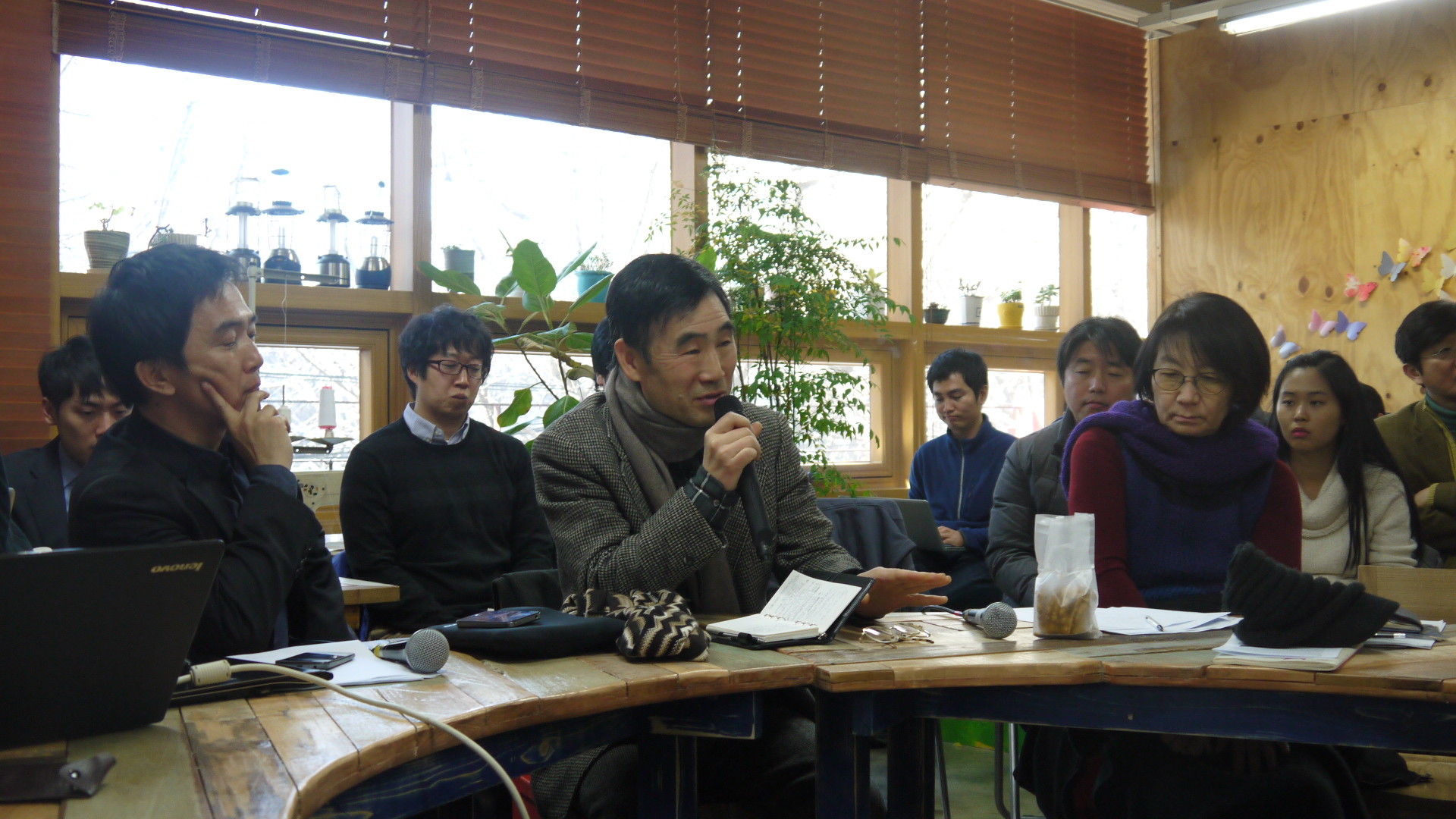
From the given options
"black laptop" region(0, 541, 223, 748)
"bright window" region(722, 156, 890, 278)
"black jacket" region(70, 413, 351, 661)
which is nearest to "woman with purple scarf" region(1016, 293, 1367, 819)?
"black jacket" region(70, 413, 351, 661)

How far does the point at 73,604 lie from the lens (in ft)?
3.05

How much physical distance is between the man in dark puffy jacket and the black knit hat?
1345mm

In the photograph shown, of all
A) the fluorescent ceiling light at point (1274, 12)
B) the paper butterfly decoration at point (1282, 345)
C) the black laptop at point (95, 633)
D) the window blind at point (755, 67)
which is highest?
the fluorescent ceiling light at point (1274, 12)

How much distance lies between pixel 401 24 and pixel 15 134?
1.29m

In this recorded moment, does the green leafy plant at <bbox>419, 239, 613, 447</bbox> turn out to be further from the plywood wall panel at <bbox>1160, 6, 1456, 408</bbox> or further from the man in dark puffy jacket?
the plywood wall panel at <bbox>1160, 6, 1456, 408</bbox>

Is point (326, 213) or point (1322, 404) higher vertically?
point (326, 213)

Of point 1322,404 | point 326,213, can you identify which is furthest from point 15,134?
point 1322,404

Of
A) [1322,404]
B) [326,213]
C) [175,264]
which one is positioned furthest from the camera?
[326,213]

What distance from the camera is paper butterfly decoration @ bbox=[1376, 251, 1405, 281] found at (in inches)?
201

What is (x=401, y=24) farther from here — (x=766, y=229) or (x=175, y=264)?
(x=175, y=264)

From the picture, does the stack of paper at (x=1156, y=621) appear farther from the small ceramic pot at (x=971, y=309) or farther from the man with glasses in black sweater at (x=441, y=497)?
the small ceramic pot at (x=971, y=309)

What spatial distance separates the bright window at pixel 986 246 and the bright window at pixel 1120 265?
0.34 metres

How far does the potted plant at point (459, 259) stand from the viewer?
13.1 ft

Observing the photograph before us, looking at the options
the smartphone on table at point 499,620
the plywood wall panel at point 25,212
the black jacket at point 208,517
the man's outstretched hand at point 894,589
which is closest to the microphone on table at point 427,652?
the smartphone on table at point 499,620
